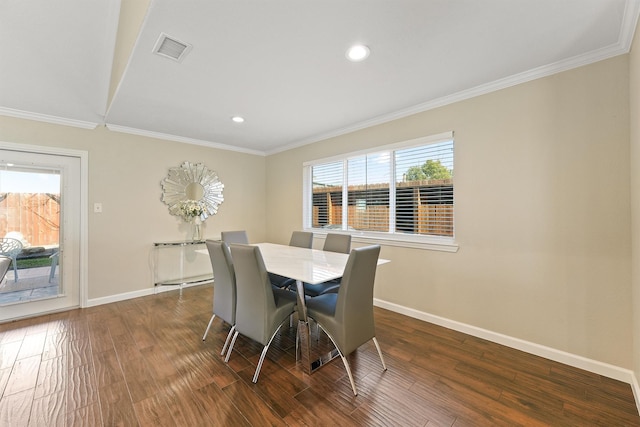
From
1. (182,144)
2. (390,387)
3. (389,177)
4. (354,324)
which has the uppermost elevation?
(182,144)

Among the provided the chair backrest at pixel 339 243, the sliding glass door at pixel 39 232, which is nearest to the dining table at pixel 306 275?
the chair backrest at pixel 339 243

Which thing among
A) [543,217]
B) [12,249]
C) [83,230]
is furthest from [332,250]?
[12,249]

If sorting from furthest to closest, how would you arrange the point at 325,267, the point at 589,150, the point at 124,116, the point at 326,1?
the point at 124,116, the point at 325,267, the point at 589,150, the point at 326,1

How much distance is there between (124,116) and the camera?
3.31 metres

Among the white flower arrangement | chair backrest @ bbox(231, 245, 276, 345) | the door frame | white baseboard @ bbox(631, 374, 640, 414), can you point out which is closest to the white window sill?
white baseboard @ bbox(631, 374, 640, 414)

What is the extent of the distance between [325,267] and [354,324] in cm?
51

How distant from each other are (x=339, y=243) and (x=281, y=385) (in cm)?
165

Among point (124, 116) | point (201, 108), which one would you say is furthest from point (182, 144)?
point (201, 108)

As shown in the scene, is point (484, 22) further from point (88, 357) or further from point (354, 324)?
point (88, 357)

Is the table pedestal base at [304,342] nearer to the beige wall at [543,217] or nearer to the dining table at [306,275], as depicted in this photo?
the dining table at [306,275]

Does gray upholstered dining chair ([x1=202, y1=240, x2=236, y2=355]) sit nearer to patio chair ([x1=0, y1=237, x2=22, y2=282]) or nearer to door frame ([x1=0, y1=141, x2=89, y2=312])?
door frame ([x1=0, y1=141, x2=89, y2=312])

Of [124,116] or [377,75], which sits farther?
[124,116]

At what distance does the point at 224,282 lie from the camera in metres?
2.43

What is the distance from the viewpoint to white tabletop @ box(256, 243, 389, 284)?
194 cm
